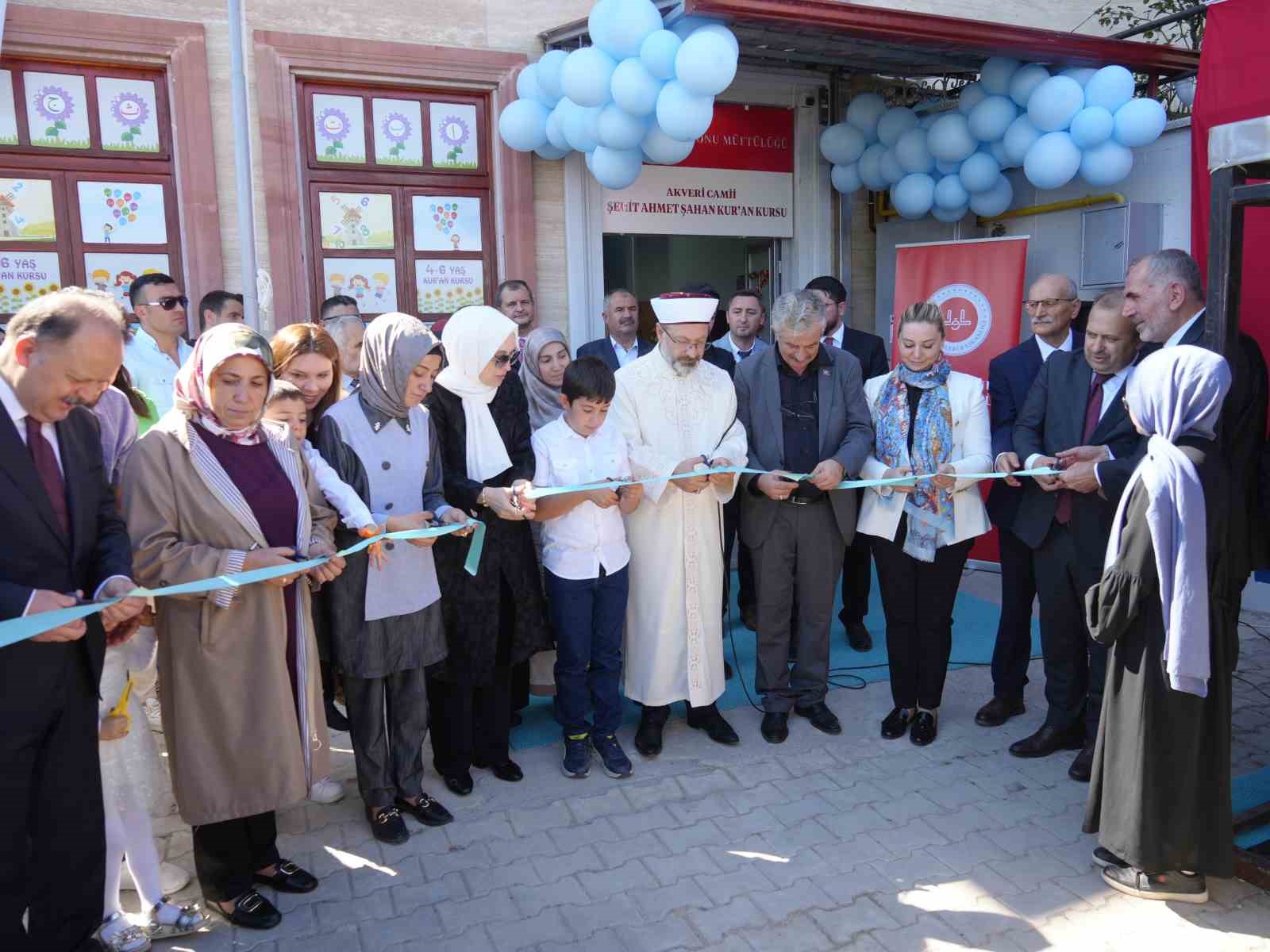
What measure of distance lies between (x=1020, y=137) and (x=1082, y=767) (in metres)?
4.74

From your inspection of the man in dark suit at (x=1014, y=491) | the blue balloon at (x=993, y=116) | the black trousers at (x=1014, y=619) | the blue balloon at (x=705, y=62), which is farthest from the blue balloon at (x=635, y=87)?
the black trousers at (x=1014, y=619)

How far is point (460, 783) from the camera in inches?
159

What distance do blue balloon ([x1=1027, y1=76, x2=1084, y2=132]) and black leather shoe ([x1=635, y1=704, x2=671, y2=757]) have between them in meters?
5.01

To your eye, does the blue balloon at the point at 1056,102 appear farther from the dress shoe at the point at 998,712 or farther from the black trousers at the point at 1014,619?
the dress shoe at the point at 998,712

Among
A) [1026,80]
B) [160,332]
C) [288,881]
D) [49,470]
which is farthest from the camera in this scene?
[1026,80]

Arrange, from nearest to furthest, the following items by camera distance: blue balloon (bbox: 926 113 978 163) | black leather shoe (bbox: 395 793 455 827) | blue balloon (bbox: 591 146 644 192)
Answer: black leather shoe (bbox: 395 793 455 827) < blue balloon (bbox: 591 146 644 192) < blue balloon (bbox: 926 113 978 163)

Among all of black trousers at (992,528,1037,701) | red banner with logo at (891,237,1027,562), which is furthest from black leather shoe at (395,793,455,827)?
red banner with logo at (891,237,1027,562)

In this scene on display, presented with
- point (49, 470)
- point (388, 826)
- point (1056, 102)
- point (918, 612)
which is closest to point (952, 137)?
point (1056, 102)

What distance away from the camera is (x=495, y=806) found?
3.97 meters

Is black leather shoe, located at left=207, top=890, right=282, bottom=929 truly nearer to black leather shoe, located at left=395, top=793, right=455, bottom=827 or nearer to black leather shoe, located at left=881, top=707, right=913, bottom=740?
black leather shoe, located at left=395, top=793, right=455, bottom=827

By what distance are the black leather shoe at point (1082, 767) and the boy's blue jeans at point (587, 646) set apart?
6.55ft

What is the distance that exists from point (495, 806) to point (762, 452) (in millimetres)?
2003

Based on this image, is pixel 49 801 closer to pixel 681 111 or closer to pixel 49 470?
pixel 49 470

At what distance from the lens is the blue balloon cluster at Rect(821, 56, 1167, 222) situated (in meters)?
6.60
